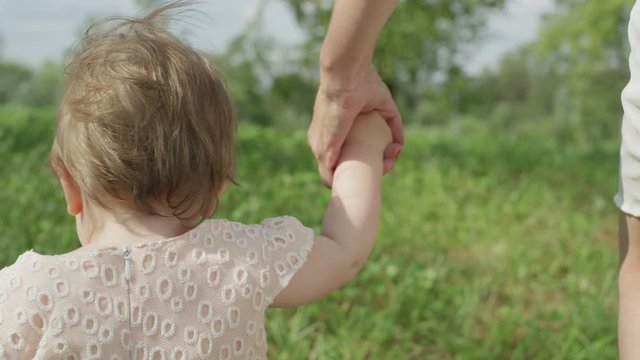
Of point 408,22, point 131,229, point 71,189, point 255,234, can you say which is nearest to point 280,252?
point 255,234

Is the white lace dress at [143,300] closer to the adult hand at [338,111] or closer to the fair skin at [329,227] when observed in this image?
the fair skin at [329,227]

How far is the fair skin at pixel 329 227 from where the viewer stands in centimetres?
164

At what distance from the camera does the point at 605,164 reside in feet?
25.7

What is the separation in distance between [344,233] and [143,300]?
0.46 m

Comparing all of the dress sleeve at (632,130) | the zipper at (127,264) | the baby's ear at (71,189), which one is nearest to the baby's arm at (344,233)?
the zipper at (127,264)

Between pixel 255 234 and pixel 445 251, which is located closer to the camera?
pixel 255 234

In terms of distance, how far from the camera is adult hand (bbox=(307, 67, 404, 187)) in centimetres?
208

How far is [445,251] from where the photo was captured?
4289 mm

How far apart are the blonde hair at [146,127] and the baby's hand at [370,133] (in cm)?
43

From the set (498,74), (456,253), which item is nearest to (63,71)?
(456,253)

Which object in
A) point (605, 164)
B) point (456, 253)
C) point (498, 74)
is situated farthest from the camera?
point (498, 74)

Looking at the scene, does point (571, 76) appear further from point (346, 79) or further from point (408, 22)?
point (346, 79)

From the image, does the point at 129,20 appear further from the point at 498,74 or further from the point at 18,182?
the point at 498,74

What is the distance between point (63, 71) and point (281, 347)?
1.57 metres
